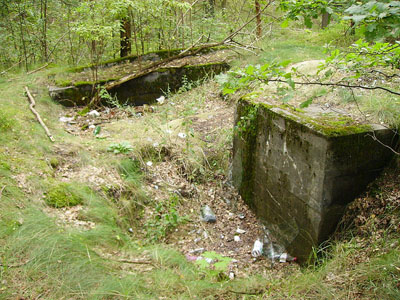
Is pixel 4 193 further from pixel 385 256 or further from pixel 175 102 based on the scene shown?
pixel 175 102

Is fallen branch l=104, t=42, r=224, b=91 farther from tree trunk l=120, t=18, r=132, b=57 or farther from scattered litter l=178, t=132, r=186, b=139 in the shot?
scattered litter l=178, t=132, r=186, b=139

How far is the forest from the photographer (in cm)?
241

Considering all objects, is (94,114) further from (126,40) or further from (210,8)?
(210,8)

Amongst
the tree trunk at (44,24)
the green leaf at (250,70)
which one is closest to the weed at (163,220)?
the green leaf at (250,70)

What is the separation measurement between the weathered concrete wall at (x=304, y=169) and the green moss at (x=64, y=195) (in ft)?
7.17

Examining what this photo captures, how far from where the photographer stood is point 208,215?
429cm

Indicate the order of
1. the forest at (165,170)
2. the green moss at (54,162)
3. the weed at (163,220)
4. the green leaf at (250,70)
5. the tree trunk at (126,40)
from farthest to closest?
the tree trunk at (126,40) < the green moss at (54,162) < the weed at (163,220) < the forest at (165,170) < the green leaf at (250,70)

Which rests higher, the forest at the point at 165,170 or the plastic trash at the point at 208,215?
the forest at the point at 165,170

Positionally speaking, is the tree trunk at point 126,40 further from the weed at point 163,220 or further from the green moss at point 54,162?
the weed at point 163,220

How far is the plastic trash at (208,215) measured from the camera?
4270 millimetres

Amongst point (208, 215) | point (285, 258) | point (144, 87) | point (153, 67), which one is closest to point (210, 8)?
point (153, 67)

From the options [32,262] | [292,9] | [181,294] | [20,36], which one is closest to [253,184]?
[181,294]

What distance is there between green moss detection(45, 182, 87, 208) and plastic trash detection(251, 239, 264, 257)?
2087mm

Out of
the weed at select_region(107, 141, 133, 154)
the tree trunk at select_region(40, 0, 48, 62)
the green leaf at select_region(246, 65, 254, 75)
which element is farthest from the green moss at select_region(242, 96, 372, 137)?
the tree trunk at select_region(40, 0, 48, 62)
